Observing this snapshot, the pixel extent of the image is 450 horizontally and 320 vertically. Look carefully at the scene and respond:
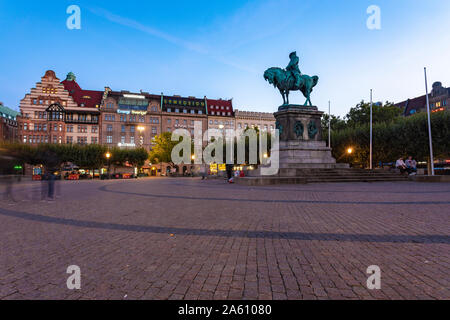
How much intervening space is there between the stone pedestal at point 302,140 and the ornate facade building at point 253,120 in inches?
1993

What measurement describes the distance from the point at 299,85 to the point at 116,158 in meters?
40.0

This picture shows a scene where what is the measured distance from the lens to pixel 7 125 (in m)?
68.1

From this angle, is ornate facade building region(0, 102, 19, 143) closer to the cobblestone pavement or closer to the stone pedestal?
the stone pedestal

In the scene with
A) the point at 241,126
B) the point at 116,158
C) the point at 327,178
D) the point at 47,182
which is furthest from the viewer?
the point at 241,126

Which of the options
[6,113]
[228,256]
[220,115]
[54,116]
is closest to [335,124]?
[220,115]

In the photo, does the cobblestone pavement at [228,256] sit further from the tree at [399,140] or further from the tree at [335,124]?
the tree at [335,124]

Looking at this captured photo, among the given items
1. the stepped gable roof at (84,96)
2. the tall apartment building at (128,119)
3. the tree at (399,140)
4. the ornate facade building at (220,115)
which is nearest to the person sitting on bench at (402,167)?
the tree at (399,140)

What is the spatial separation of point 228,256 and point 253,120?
73970 mm

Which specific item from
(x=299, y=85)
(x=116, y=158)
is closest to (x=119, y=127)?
(x=116, y=158)

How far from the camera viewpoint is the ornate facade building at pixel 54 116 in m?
56.5

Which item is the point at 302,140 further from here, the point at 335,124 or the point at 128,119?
the point at 128,119

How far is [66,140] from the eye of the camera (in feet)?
198

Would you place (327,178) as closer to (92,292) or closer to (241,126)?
(92,292)

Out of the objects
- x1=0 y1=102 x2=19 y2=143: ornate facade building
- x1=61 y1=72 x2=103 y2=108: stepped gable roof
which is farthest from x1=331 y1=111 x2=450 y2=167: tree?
x1=0 y1=102 x2=19 y2=143: ornate facade building
